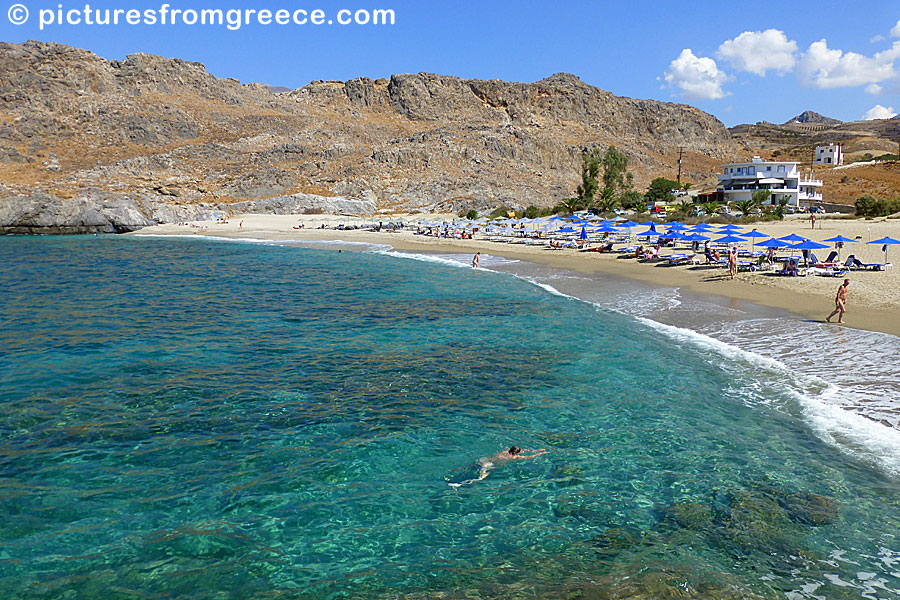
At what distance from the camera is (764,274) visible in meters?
25.2

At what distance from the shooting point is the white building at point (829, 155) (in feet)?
346

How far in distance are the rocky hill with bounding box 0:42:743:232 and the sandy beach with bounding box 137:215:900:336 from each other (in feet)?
59.4

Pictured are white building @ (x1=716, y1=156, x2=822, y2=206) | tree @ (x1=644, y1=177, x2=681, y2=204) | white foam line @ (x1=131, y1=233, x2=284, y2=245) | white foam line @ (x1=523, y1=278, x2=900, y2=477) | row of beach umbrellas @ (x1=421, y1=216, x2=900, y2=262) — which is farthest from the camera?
tree @ (x1=644, y1=177, x2=681, y2=204)

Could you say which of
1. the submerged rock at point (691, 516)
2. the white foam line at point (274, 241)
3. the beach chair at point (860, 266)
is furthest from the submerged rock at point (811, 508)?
the white foam line at point (274, 241)

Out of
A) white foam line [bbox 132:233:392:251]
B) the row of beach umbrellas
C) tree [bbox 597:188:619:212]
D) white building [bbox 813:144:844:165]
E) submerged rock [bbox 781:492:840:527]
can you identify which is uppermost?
white building [bbox 813:144:844:165]

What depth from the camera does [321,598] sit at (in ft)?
19.5

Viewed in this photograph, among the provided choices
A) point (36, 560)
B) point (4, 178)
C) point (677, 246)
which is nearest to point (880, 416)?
point (36, 560)

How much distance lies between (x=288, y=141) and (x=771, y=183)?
78.4 m

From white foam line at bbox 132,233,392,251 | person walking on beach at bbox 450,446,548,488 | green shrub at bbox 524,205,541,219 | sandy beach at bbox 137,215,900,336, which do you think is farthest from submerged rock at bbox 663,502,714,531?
green shrub at bbox 524,205,541,219

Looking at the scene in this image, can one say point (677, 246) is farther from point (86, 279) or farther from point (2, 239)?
point (2, 239)

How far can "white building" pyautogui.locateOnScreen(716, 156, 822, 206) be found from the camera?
65688 mm

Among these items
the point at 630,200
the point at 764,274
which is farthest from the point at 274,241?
the point at 764,274

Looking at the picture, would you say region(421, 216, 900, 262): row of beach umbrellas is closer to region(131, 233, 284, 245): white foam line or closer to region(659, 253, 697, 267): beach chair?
region(659, 253, 697, 267): beach chair

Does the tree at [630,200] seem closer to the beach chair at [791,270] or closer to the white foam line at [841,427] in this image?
the beach chair at [791,270]
